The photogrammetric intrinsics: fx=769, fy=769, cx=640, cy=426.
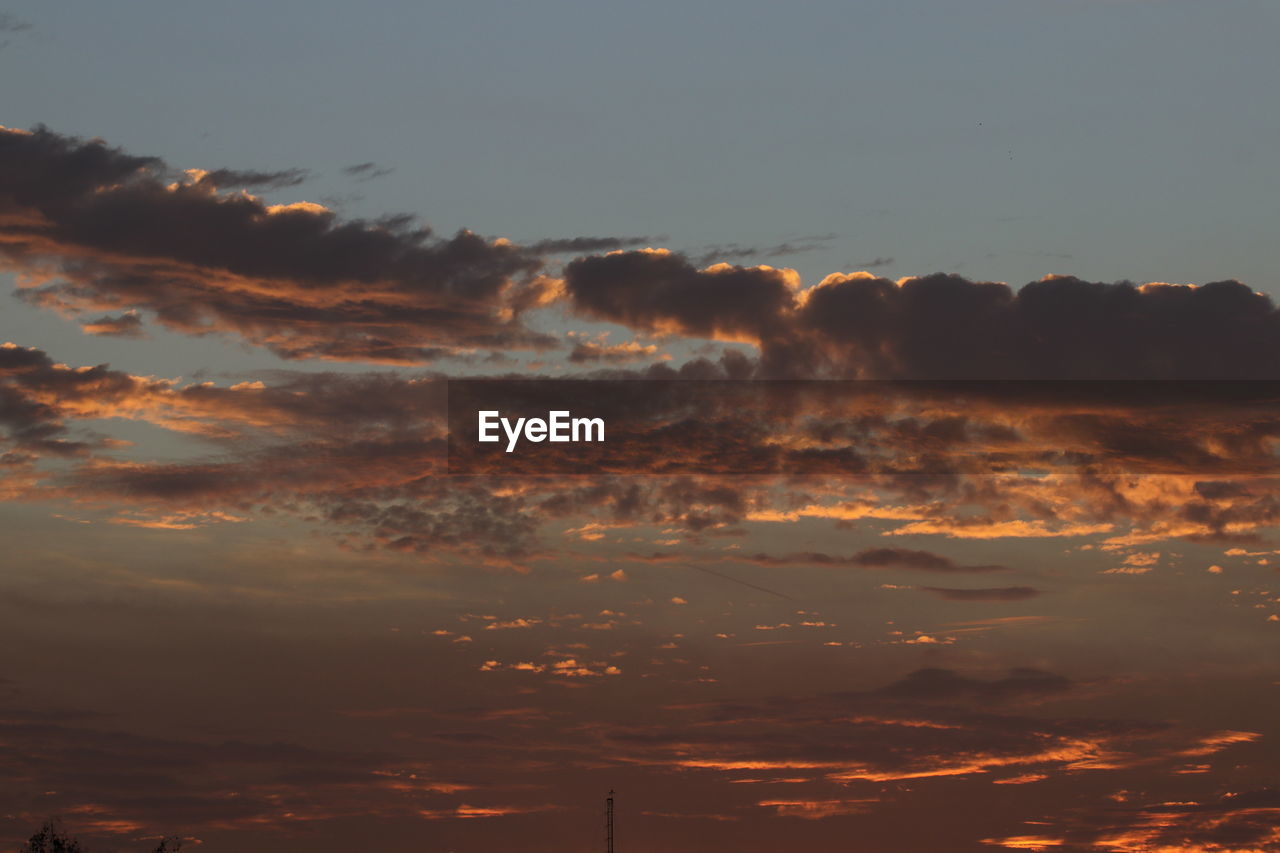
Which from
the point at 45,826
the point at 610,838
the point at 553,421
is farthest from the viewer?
the point at 610,838

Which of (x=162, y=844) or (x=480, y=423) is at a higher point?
(x=480, y=423)

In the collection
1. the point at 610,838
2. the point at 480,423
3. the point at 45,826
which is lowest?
the point at 610,838

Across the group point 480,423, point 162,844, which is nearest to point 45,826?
point 162,844

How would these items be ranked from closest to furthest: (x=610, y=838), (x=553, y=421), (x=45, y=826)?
(x=553, y=421)
(x=45, y=826)
(x=610, y=838)

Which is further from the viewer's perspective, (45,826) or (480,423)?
(45,826)

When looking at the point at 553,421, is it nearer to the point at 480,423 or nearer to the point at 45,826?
the point at 480,423

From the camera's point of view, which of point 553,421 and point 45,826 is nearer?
point 553,421

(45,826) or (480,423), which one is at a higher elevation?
(480,423)

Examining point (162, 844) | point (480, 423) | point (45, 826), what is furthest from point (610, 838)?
point (480, 423)

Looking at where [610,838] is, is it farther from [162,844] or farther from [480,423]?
[480,423]
